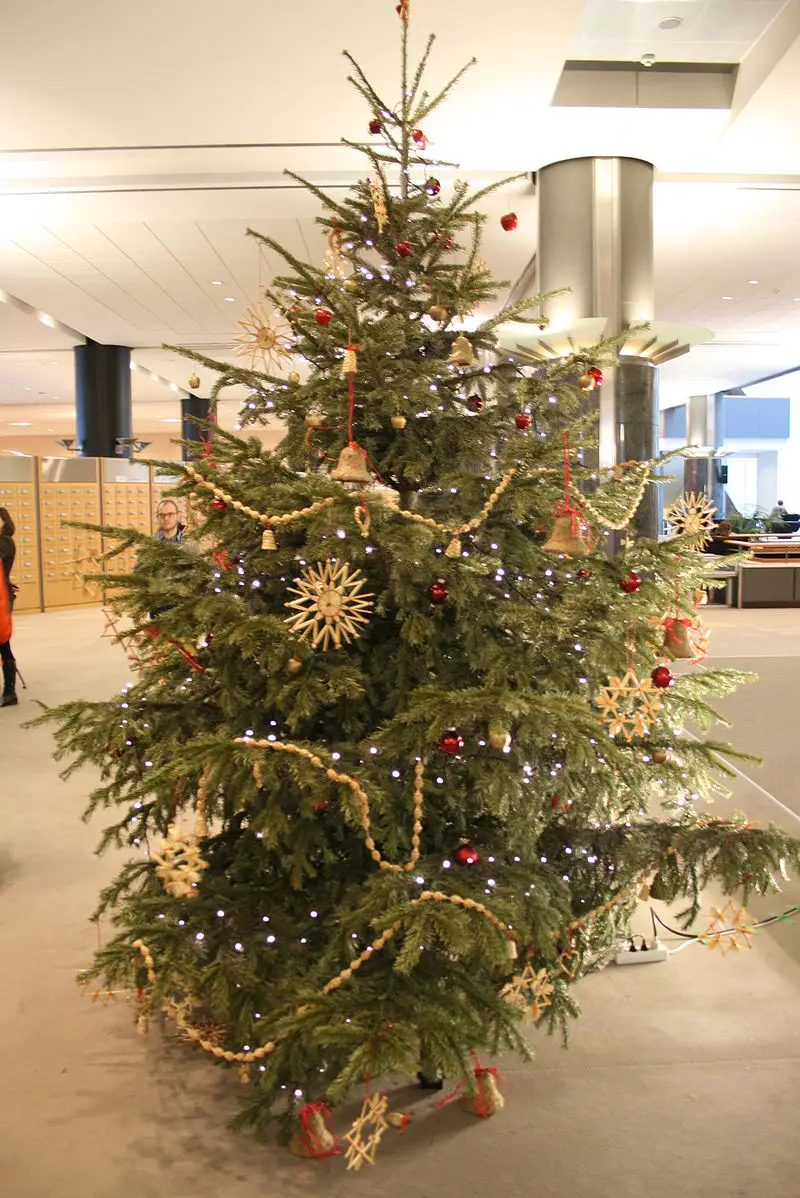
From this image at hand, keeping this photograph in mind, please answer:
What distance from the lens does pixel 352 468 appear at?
76.0 inches

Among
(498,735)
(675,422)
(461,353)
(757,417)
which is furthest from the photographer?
(675,422)

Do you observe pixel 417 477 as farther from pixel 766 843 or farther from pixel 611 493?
pixel 766 843

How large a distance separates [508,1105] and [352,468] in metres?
1.65

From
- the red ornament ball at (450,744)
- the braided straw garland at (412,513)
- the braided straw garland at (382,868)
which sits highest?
the braided straw garland at (412,513)

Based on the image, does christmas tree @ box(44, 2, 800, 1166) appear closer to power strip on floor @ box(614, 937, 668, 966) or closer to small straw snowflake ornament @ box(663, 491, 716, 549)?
small straw snowflake ornament @ box(663, 491, 716, 549)

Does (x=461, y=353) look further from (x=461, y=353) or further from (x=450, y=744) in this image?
(x=450, y=744)

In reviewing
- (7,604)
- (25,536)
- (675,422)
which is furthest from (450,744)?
(675,422)

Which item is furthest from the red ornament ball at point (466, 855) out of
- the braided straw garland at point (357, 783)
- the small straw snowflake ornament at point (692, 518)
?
the small straw snowflake ornament at point (692, 518)

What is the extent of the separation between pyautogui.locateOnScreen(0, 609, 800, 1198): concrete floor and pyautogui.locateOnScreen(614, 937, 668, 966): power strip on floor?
1.6 inches

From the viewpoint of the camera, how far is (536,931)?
6.26 feet

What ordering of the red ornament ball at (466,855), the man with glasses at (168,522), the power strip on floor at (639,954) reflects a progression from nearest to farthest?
the red ornament ball at (466,855) → the power strip on floor at (639,954) → the man with glasses at (168,522)

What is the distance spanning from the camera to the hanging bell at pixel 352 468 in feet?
6.32

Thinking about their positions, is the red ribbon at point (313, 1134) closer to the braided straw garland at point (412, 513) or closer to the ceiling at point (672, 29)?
the braided straw garland at point (412, 513)

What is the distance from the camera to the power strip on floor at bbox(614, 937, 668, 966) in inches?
119
